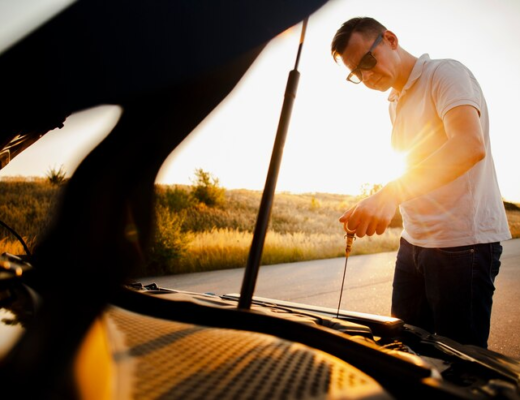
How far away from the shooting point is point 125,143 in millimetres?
875

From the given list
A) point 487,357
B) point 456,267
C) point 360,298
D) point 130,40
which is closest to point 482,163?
point 456,267

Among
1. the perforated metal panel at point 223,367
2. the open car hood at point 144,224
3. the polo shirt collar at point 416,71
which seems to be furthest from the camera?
the polo shirt collar at point 416,71

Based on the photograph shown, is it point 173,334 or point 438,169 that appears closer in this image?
point 173,334

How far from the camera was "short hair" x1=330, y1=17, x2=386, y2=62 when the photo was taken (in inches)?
87.8

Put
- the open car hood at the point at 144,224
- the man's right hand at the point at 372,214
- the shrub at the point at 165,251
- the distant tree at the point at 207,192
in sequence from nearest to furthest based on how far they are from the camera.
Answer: the open car hood at the point at 144,224
the man's right hand at the point at 372,214
the shrub at the point at 165,251
the distant tree at the point at 207,192

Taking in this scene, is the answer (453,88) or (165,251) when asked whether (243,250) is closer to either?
(165,251)

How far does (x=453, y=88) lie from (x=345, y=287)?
17.3ft

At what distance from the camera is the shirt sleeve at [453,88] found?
166 cm

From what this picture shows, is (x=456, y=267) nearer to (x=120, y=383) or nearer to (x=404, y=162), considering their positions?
(x=404, y=162)

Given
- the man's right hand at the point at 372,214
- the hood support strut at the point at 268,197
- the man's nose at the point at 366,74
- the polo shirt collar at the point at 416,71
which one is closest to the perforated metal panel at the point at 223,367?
the hood support strut at the point at 268,197

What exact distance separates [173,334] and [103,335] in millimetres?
135

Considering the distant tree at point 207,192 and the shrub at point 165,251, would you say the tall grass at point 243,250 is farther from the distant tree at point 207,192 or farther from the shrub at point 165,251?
the distant tree at point 207,192

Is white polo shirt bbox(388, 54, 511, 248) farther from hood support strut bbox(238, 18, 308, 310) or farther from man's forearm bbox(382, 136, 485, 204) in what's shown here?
hood support strut bbox(238, 18, 308, 310)

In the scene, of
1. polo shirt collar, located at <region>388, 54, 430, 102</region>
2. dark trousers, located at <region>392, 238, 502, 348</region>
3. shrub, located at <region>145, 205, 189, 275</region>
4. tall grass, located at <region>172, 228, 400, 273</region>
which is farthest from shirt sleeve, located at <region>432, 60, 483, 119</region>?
tall grass, located at <region>172, 228, 400, 273</region>
